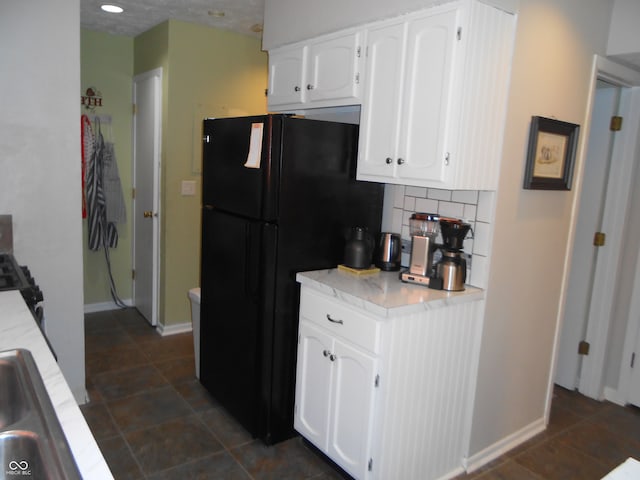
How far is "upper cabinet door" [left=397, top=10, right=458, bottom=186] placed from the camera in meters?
1.99

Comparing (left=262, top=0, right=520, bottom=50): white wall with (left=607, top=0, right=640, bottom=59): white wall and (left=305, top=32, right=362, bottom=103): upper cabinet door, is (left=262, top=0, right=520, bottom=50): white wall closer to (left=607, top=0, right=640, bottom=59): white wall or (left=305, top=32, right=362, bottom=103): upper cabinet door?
(left=305, top=32, right=362, bottom=103): upper cabinet door

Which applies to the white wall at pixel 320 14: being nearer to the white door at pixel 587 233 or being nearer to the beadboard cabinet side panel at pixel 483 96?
the beadboard cabinet side panel at pixel 483 96

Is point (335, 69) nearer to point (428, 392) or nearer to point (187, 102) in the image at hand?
point (428, 392)

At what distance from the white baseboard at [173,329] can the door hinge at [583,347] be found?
3037mm

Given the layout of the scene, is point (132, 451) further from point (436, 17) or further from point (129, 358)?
point (436, 17)

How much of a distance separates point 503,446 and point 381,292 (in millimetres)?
1228

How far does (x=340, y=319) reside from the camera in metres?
2.17

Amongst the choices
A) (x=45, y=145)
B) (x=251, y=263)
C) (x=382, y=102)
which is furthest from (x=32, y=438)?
(x=45, y=145)


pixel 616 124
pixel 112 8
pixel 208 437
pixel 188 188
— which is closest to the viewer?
pixel 208 437

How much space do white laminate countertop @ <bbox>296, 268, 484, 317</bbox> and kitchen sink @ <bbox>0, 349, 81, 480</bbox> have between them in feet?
3.99

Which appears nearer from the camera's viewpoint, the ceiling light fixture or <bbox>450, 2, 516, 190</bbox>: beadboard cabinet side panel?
<bbox>450, 2, 516, 190</bbox>: beadboard cabinet side panel

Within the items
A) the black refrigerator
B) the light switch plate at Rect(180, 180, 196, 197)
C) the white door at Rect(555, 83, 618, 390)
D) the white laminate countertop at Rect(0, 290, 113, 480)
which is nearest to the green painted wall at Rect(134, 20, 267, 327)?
the light switch plate at Rect(180, 180, 196, 197)

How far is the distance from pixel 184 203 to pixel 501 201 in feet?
8.80

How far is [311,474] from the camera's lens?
92.6 inches
